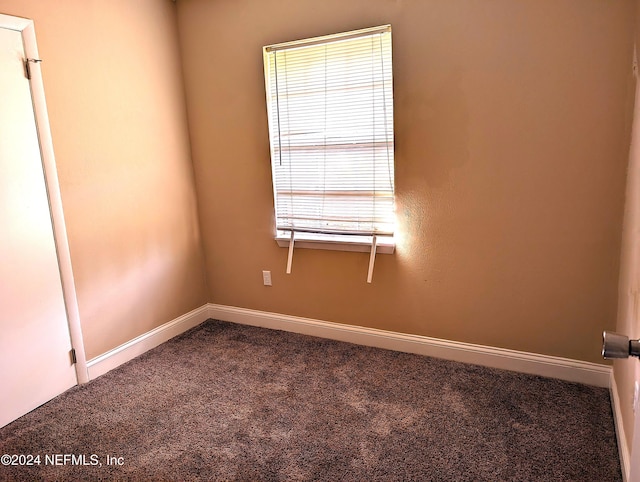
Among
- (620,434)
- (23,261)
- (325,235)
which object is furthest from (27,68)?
(620,434)

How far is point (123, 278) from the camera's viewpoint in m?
2.87

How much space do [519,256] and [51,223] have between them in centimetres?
260

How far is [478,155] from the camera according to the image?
2414 mm

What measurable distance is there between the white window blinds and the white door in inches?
55.2

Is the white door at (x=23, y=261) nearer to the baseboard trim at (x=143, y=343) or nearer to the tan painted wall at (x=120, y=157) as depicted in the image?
the tan painted wall at (x=120, y=157)

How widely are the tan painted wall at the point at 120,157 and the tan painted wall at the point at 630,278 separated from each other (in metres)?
2.77

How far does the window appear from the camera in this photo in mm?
2607

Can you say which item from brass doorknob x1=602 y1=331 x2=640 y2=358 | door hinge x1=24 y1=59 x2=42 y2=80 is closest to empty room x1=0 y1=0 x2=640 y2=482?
door hinge x1=24 y1=59 x2=42 y2=80

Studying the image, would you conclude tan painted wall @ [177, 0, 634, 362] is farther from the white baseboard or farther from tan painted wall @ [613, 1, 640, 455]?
the white baseboard

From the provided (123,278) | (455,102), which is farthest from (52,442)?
(455,102)

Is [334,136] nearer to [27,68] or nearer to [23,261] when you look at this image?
[27,68]

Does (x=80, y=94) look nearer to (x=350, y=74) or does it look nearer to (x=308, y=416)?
(x=350, y=74)

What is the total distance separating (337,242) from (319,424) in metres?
1.18

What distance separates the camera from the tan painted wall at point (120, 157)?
2.46 metres
